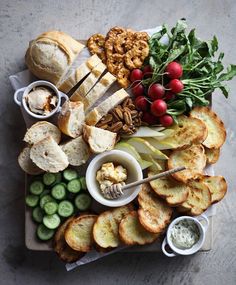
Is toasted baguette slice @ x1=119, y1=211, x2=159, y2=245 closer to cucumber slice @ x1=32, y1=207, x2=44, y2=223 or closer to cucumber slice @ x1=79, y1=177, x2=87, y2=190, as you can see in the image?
cucumber slice @ x1=79, y1=177, x2=87, y2=190

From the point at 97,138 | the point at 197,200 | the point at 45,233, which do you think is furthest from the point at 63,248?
the point at 197,200

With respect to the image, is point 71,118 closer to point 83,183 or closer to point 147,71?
point 83,183

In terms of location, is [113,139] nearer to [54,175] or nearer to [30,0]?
[54,175]

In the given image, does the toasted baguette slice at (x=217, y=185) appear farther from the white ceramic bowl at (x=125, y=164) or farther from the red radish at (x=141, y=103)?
the red radish at (x=141, y=103)

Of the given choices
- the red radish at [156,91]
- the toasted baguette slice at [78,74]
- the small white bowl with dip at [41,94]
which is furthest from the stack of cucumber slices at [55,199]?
the red radish at [156,91]

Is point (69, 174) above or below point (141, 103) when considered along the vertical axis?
below

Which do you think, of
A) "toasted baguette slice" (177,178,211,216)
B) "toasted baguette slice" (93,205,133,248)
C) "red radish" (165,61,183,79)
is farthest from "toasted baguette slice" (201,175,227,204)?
"red radish" (165,61,183,79)

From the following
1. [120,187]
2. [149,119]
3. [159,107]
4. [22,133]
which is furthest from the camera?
[22,133]

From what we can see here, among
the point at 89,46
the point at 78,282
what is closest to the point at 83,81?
the point at 89,46
